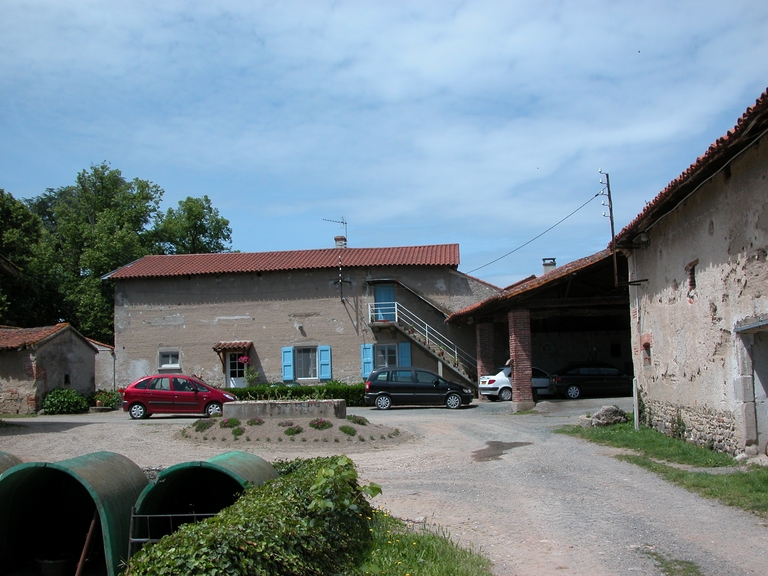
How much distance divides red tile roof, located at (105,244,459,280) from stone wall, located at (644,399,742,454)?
16.1 m

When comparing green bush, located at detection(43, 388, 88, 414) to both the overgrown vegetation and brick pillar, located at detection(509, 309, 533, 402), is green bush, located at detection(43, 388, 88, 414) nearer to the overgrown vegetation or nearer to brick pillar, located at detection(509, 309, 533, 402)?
brick pillar, located at detection(509, 309, 533, 402)

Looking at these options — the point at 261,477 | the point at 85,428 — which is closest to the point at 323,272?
the point at 85,428

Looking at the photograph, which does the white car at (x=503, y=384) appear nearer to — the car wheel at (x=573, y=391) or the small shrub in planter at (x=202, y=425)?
the car wheel at (x=573, y=391)

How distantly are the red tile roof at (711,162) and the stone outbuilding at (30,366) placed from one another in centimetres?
2032

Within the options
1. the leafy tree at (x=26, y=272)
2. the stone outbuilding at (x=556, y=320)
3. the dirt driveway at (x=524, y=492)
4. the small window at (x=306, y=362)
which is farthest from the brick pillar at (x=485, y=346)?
the leafy tree at (x=26, y=272)

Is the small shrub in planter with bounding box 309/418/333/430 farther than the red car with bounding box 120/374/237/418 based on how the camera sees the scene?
No

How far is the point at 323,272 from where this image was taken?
98.5 feet

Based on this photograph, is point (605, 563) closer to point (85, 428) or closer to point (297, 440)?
point (297, 440)

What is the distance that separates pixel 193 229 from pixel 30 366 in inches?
928

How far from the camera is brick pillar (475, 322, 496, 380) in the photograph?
2566cm

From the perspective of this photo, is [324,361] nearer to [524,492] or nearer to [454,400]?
[454,400]

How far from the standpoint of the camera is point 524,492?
9250 mm

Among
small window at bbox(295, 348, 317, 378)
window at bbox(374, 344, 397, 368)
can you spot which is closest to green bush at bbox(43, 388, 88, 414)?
small window at bbox(295, 348, 317, 378)

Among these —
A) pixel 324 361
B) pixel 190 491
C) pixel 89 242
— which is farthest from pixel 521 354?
pixel 89 242
